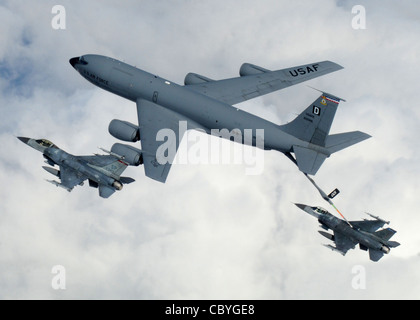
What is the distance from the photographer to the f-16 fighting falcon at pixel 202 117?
64250 millimetres

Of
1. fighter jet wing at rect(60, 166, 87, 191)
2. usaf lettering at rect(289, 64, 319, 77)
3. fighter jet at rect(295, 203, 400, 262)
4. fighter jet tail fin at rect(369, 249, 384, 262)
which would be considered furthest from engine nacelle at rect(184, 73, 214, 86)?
fighter jet tail fin at rect(369, 249, 384, 262)

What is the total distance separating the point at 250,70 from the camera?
246 ft

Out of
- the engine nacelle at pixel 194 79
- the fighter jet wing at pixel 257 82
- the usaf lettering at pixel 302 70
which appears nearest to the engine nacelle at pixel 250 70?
the fighter jet wing at pixel 257 82

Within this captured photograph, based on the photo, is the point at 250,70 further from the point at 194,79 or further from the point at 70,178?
the point at 70,178

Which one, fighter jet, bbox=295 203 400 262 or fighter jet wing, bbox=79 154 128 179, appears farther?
fighter jet wing, bbox=79 154 128 179

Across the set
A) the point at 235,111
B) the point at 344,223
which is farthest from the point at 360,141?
the point at 235,111

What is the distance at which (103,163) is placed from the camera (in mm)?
63594

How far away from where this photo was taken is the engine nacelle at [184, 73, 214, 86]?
73.2 meters

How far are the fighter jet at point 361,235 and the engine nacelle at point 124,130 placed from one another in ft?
68.0

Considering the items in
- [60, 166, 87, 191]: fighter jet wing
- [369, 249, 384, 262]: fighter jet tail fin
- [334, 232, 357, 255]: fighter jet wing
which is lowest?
[369, 249, 384, 262]: fighter jet tail fin

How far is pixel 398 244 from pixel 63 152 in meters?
33.4

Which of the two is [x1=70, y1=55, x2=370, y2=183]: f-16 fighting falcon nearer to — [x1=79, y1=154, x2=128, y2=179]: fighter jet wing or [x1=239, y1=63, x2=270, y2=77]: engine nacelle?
[x1=79, y1=154, x2=128, y2=179]: fighter jet wing

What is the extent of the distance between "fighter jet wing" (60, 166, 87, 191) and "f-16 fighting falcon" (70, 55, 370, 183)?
4918 mm

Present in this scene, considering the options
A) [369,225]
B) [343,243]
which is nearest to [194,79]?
[343,243]
